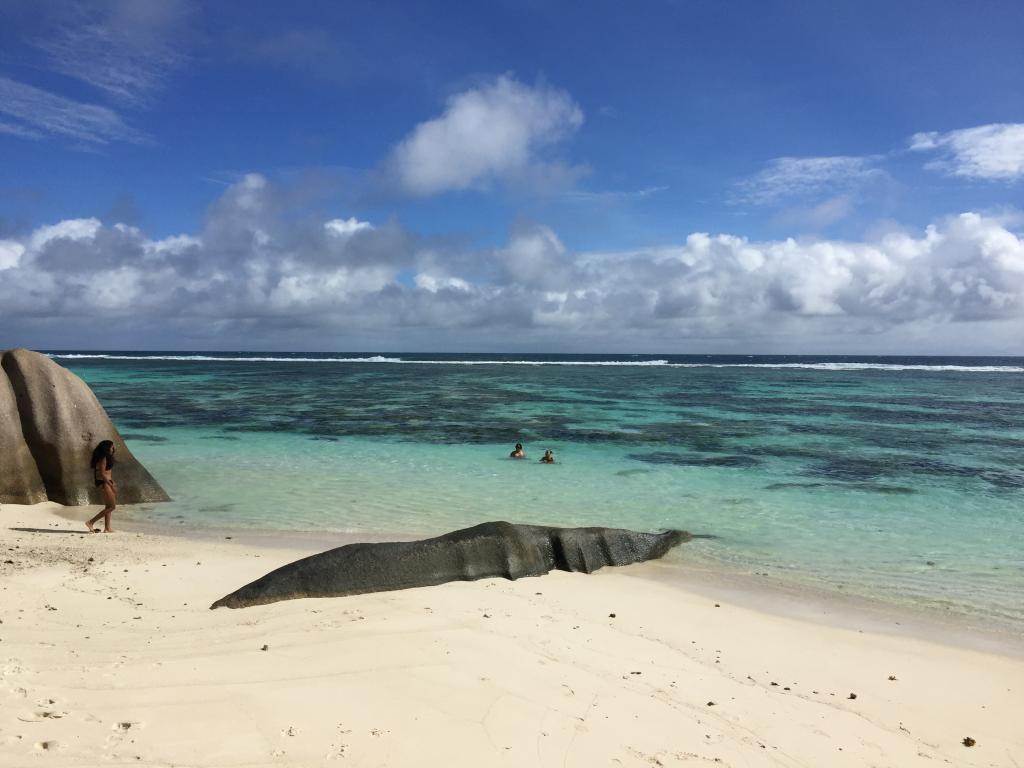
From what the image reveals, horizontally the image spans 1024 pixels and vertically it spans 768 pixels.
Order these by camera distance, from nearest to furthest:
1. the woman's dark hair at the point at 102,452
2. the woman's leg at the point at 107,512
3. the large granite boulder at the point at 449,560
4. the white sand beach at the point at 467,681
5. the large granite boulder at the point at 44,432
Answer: the white sand beach at the point at 467,681 < the large granite boulder at the point at 449,560 < the woman's leg at the point at 107,512 < the woman's dark hair at the point at 102,452 < the large granite boulder at the point at 44,432

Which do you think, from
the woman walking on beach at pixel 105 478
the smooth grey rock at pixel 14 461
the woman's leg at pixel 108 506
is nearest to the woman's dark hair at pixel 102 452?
the woman walking on beach at pixel 105 478

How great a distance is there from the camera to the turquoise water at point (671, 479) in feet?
35.7

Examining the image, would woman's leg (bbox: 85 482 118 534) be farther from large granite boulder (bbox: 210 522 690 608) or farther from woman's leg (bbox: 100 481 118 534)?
large granite boulder (bbox: 210 522 690 608)

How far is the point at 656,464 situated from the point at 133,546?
45.8 ft

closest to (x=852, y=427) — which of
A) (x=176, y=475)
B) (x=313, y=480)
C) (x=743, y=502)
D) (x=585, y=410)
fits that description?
(x=585, y=410)

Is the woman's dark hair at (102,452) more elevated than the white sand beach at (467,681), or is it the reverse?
the woman's dark hair at (102,452)

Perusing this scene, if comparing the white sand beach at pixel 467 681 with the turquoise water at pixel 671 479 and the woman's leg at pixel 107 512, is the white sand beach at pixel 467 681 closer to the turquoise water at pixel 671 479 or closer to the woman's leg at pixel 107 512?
the woman's leg at pixel 107 512

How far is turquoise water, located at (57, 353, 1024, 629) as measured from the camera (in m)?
10.9

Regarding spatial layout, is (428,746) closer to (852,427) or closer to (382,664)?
(382,664)

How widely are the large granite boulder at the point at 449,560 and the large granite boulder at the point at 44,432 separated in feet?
24.7

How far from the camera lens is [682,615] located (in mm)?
7902

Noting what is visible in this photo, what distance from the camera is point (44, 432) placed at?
490 inches

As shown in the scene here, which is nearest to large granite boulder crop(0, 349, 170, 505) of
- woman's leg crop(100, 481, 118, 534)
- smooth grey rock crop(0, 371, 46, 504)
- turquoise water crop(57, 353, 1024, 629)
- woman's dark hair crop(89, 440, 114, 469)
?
smooth grey rock crop(0, 371, 46, 504)

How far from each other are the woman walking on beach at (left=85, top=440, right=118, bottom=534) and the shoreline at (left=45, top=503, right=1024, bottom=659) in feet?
2.21
